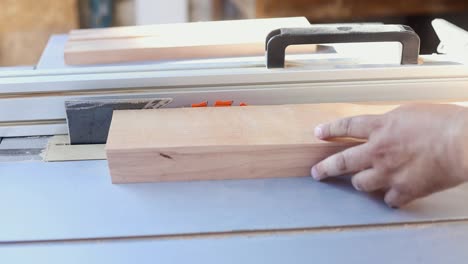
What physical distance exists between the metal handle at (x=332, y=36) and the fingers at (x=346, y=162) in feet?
0.74

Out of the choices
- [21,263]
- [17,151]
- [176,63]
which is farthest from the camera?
[176,63]

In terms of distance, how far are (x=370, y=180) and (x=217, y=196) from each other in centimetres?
21

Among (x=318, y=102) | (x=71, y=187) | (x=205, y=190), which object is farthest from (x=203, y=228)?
(x=318, y=102)

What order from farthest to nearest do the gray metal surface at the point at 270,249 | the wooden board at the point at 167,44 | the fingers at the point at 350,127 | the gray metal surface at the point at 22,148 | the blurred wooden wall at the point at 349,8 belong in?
1. the blurred wooden wall at the point at 349,8
2. the wooden board at the point at 167,44
3. the gray metal surface at the point at 22,148
4. the fingers at the point at 350,127
5. the gray metal surface at the point at 270,249

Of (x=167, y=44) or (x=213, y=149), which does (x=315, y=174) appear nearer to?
(x=213, y=149)

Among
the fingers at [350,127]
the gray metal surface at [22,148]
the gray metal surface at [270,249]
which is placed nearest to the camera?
the gray metal surface at [270,249]

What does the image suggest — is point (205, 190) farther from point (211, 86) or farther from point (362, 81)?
point (362, 81)

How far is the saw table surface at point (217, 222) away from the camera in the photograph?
659mm

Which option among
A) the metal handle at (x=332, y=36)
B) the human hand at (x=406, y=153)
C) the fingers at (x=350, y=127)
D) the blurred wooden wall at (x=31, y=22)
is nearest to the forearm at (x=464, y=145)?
the human hand at (x=406, y=153)

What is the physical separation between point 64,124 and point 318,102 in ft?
1.39

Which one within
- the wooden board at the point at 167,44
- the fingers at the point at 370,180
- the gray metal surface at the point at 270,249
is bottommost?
the gray metal surface at the point at 270,249

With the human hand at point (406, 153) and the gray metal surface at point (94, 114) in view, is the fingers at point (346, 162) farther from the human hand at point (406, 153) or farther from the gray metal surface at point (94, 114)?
the gray metal surface at point (94, 114)

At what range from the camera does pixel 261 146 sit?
0.77 m

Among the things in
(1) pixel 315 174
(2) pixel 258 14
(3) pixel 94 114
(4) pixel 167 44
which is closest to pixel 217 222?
(1) pixel 315 174
